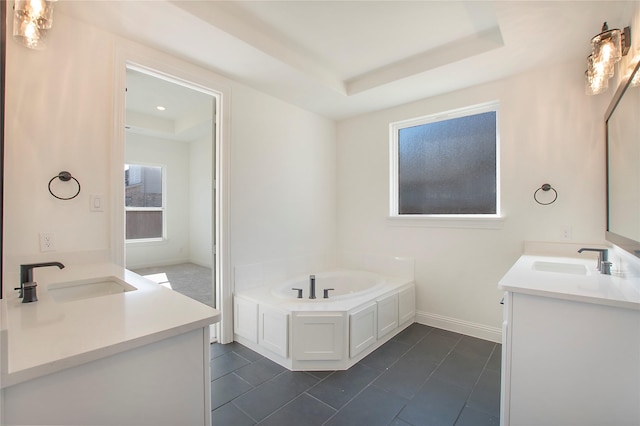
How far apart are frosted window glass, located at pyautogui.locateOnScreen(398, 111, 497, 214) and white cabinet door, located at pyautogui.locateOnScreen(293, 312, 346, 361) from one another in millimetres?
1767

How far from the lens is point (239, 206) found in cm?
279

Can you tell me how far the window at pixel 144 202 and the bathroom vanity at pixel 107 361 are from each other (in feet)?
17.0

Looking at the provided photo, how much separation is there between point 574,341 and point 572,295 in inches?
7.7

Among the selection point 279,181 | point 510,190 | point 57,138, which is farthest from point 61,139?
point 510,190

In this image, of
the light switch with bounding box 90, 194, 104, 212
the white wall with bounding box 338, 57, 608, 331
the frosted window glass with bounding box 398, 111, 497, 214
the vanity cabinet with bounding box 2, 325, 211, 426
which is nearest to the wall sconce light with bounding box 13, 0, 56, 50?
the light switch with bounding box 90, 194, 104, 212

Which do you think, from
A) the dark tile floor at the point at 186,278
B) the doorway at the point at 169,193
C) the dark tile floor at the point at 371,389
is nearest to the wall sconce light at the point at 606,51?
the dark tile floor at the point at 371,389

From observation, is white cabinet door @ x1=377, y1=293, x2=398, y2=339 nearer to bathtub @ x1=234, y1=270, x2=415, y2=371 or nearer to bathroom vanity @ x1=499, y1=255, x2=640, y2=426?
bathtub @ x1=234, y1=270, x2=415, y2=371

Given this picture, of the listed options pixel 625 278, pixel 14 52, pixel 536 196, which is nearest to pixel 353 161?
pixel 536 196

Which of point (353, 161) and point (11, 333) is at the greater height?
point (353, 161)

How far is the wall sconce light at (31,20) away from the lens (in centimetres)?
131

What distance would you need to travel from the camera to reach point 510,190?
8.64 feet

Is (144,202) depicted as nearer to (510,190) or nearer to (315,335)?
(315,335)

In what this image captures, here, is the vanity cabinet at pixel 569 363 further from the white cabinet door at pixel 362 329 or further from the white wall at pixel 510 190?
the white wall at pixel 510 190

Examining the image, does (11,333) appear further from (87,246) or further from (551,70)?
(551,70)
